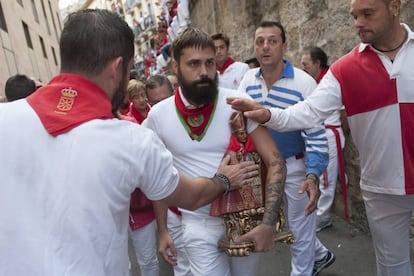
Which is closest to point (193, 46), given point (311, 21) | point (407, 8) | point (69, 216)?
point (69, 216)

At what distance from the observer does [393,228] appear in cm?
221

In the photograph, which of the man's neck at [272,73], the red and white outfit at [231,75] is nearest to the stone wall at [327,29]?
the red and white outfit at [231,75]

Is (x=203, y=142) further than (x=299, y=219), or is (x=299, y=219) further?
(x=299, y=219)

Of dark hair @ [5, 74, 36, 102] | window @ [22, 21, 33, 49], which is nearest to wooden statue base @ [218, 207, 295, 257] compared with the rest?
dark hair @ [5, 74, 36, 102]

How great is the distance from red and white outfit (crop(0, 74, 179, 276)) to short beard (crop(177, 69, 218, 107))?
92 centimetres

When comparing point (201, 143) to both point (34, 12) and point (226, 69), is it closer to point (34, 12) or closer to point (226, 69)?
point (226, 69)

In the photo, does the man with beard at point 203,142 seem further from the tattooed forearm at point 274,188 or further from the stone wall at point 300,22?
the stone wall at point 300,22

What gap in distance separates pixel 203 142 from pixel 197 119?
15cm

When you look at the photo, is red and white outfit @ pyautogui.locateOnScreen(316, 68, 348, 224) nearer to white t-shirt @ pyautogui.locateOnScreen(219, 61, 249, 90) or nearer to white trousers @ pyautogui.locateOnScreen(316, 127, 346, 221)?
white trousers @ pyautogui.locateOnScreen(316, 127, 346, 221)

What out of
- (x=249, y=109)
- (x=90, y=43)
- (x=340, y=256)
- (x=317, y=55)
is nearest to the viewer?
(x=90, y=43)

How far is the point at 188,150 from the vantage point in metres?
2.06

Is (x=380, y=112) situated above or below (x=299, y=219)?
above

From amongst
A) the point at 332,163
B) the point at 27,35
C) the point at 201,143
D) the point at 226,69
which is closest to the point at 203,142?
the point at 201,143

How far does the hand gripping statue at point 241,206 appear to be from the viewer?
184 centimetres
